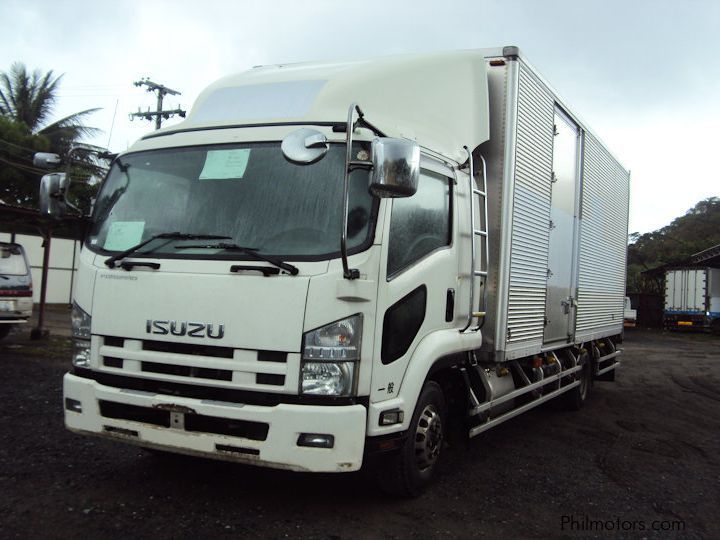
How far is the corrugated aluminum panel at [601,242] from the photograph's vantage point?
7.74 m

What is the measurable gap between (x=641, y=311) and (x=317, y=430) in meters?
32.7

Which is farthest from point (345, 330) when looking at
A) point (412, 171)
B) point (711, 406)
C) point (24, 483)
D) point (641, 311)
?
point (641, 311)

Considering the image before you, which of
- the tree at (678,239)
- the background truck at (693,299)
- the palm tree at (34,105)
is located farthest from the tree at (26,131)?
the tree at (678,239)

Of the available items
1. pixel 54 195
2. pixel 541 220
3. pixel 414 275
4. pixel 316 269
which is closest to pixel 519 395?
pixel 541 220

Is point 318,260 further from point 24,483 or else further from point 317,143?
point 24,483

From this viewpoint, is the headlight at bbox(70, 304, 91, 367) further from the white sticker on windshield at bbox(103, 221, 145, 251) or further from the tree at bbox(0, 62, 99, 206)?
the tree at bbox(0, 62, 99, 206)

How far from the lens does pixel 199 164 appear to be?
4254 mm

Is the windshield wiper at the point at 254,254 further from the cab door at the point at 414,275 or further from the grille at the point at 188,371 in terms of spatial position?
Result: the grille at the point at 188,371

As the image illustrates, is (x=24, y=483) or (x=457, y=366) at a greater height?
(x=457, y=366)

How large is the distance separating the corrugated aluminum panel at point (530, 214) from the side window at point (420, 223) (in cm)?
100

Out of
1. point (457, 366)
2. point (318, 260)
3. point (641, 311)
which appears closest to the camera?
point (318, 260)

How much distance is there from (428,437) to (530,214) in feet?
7.85

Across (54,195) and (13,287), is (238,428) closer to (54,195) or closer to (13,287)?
(54,195)

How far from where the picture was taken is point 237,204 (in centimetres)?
400
